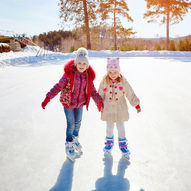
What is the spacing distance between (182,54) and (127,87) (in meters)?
12.4

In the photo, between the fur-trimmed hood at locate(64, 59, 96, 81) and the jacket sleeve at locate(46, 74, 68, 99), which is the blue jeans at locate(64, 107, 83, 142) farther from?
the fur-trimmed hood at locate(64, 59, 96, 81)

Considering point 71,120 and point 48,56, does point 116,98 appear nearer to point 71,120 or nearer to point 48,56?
point 71,120

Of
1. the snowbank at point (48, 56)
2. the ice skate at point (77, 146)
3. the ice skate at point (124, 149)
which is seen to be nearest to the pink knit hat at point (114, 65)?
the ice skate at point (124, 149)

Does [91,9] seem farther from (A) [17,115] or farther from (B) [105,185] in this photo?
(B) [105,185]

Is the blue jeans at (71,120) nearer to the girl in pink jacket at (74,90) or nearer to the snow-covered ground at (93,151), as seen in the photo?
the girl in pink jacket at (74,90)

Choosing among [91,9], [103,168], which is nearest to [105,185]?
[103,168]

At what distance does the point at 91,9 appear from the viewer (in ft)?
58.3

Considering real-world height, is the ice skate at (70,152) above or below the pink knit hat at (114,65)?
below

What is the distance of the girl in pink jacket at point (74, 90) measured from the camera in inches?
79.9

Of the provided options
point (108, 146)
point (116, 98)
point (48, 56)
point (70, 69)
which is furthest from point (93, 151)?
point (48, 56)

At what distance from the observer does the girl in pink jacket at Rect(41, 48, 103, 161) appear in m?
2.03

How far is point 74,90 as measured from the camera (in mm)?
2082

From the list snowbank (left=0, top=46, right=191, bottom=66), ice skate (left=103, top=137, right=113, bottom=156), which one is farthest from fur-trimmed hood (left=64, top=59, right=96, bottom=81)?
snowbank (left=0, top=46, right=191, bottom=66)

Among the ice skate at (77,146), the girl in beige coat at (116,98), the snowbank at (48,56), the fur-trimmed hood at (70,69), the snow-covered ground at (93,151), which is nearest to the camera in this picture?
the snow-covered ground at (93,151)
